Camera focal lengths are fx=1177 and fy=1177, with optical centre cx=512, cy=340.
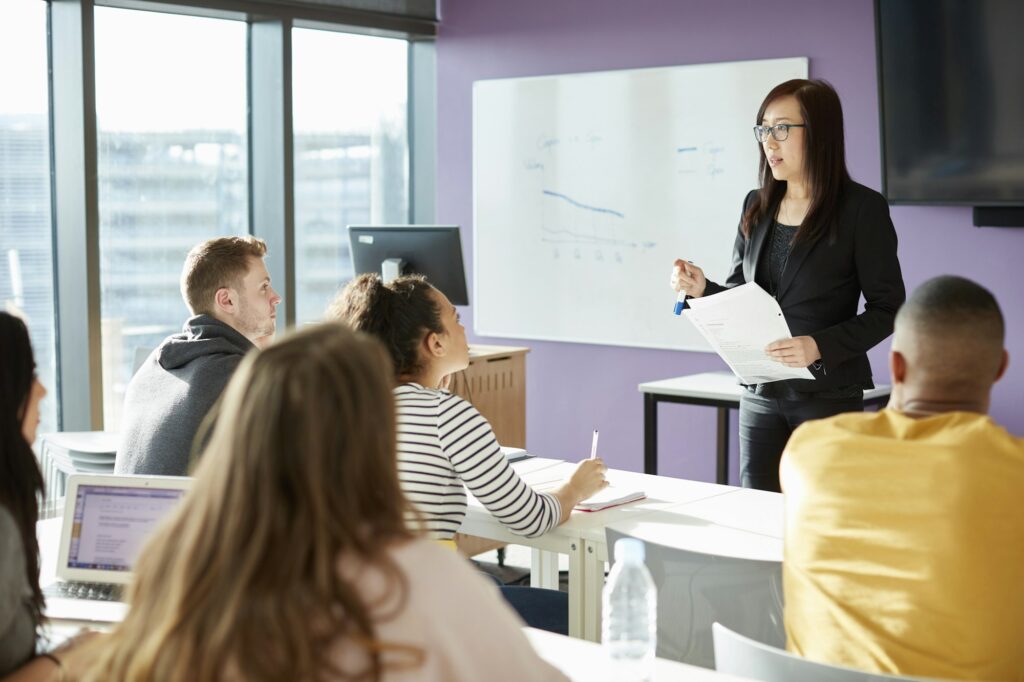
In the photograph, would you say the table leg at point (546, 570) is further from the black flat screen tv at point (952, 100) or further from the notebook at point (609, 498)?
the black flat screen tv at point (952, 100)

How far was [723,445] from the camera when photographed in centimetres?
480

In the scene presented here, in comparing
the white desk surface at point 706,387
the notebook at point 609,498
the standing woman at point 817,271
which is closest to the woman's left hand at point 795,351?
the standing woman at point 817,271

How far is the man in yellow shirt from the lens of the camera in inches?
59.2

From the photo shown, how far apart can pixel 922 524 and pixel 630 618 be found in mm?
508

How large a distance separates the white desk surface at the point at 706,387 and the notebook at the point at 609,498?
152 centimetres

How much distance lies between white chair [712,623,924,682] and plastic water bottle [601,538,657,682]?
4.3 inches

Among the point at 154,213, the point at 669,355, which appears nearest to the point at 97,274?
the point at 154,213

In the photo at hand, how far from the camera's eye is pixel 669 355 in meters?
5.24

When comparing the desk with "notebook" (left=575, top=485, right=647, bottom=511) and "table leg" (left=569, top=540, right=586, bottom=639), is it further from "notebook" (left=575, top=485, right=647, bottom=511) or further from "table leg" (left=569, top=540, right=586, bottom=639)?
"table leg" (left=569, top=540, right=586, bottom=639)

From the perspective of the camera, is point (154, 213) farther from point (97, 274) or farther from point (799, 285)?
point (799, 285)

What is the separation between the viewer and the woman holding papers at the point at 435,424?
7.88 feet

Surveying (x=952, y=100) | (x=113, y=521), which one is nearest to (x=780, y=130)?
(x=952, y=100)

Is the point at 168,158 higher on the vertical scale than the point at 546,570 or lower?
higher

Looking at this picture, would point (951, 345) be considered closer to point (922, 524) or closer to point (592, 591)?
point (922, 524)
